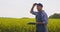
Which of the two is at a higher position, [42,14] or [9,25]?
[42,14]

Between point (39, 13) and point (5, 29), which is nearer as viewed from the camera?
point (39, 13)

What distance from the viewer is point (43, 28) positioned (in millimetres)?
7539

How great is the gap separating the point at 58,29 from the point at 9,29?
233 cm

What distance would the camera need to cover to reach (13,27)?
1259cm

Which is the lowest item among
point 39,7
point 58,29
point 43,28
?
point 58,29

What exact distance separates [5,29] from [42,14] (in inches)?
206

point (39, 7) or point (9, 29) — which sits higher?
point (39, 7)

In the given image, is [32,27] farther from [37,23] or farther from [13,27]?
[37,23]

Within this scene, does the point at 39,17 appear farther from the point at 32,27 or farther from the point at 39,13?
the point at 32,27

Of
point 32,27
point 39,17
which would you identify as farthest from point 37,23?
point 32,27

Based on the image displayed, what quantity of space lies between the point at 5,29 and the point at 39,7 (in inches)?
210

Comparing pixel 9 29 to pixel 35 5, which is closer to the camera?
pixel 35 5

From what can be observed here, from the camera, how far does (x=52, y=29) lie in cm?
1259

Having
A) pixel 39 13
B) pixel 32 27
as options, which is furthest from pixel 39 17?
pixel 32 27
